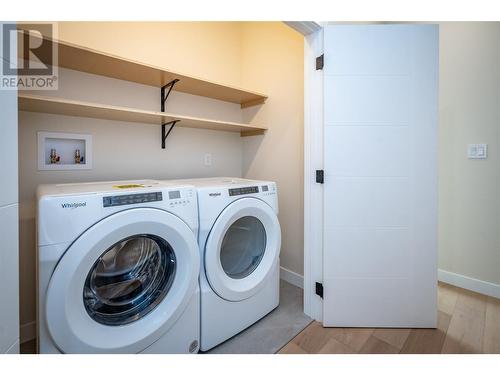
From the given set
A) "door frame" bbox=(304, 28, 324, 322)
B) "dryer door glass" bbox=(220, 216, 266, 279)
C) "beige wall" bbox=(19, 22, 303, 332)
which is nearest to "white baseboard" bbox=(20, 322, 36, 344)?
"beige wall" bbox=(19, 22, 303, 332)

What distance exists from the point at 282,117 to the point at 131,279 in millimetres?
1614

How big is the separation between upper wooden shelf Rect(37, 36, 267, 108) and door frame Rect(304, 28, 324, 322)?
0.66 meters

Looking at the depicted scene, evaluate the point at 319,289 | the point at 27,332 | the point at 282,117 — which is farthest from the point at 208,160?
the point at 27,332

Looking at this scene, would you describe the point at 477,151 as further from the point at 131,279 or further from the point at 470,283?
the point at 131,279

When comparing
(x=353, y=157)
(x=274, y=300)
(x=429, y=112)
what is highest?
(x=429, y=112)

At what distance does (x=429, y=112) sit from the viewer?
141cm

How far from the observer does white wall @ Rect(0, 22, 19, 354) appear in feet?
Result: 2.08

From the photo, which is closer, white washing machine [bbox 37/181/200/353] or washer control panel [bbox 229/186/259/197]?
white washing machine [bbox 37/181/200/353]

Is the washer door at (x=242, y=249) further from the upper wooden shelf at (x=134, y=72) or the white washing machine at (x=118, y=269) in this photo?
the upper wooden shelf at (x=134, y=72)

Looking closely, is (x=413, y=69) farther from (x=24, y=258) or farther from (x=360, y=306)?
(x=24, y=258)

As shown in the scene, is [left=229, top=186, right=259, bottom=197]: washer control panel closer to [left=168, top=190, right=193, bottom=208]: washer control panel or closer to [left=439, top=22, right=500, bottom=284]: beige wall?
[left=168, top=190, right=193, bottom=208]: washer control panel
